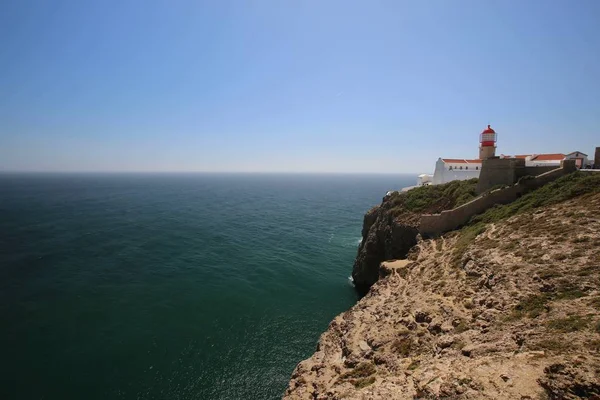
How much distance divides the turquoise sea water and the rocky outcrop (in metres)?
2.70

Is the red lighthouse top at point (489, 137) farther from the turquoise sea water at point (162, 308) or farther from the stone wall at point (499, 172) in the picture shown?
the turquoise sea water at point (162, 308)

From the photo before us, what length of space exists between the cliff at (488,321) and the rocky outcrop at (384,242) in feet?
26.2

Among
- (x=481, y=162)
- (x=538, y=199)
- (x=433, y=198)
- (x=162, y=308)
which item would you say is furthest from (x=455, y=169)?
(x=162, y=308)

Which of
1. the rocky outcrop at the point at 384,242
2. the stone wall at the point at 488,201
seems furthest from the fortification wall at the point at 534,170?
the rocky outcrop at the point at 384,242

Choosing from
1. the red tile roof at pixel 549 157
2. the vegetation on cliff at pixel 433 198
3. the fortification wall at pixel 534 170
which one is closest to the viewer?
the fortification wall at pixel 534 170

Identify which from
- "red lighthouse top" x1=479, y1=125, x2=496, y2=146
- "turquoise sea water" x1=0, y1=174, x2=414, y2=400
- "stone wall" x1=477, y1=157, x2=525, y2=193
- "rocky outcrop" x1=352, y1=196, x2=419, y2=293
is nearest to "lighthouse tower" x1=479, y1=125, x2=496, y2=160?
"red lighthouse top" x1=479, y1=125, x2=496, y2=146

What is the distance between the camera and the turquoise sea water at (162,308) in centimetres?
2098

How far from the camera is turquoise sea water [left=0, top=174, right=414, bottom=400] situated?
21.0 metres

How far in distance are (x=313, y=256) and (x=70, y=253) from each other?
3806 cm

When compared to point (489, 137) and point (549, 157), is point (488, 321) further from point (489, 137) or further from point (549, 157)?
point (549, 157)

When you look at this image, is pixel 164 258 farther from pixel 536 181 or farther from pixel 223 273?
pixel 536 181

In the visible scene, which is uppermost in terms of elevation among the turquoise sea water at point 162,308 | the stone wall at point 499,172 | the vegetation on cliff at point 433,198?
the stone wall at point 499,172

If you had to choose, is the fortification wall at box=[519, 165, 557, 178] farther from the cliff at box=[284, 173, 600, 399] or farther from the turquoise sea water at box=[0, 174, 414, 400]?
the turquoise sea water at box=[0, 174, 414, 400]

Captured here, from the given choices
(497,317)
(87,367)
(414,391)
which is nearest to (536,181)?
(497,317)
